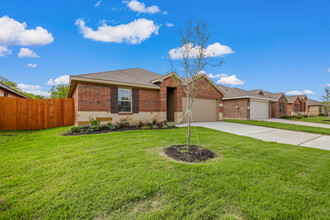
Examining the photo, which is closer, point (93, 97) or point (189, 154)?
point (189, 154)

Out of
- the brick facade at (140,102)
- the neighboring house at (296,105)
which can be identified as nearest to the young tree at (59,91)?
the brick facade at (140,102)

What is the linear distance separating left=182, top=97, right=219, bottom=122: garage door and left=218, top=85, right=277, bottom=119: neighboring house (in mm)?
3583

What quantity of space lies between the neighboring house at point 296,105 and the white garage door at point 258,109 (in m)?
11.7

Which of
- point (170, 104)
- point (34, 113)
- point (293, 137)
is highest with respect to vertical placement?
point (170, 104)

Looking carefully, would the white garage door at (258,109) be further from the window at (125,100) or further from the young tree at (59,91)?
the young tree at (59,91)

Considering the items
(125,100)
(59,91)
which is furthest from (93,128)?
(59,91)

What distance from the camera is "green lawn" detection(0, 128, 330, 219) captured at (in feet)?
6.44

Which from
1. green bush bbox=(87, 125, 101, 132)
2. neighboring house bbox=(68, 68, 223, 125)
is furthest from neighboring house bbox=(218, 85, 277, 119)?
green bush bbox=(87, 125, 101, 132)

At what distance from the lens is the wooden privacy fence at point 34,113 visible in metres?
9.68

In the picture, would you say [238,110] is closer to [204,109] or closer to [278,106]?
[204,109]

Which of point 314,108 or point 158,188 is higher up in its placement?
point 314,108

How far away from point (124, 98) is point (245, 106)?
576 inches

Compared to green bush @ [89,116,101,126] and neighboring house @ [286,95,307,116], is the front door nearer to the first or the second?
green bush @ [89,116,101,126]

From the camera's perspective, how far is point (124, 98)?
1016cm
